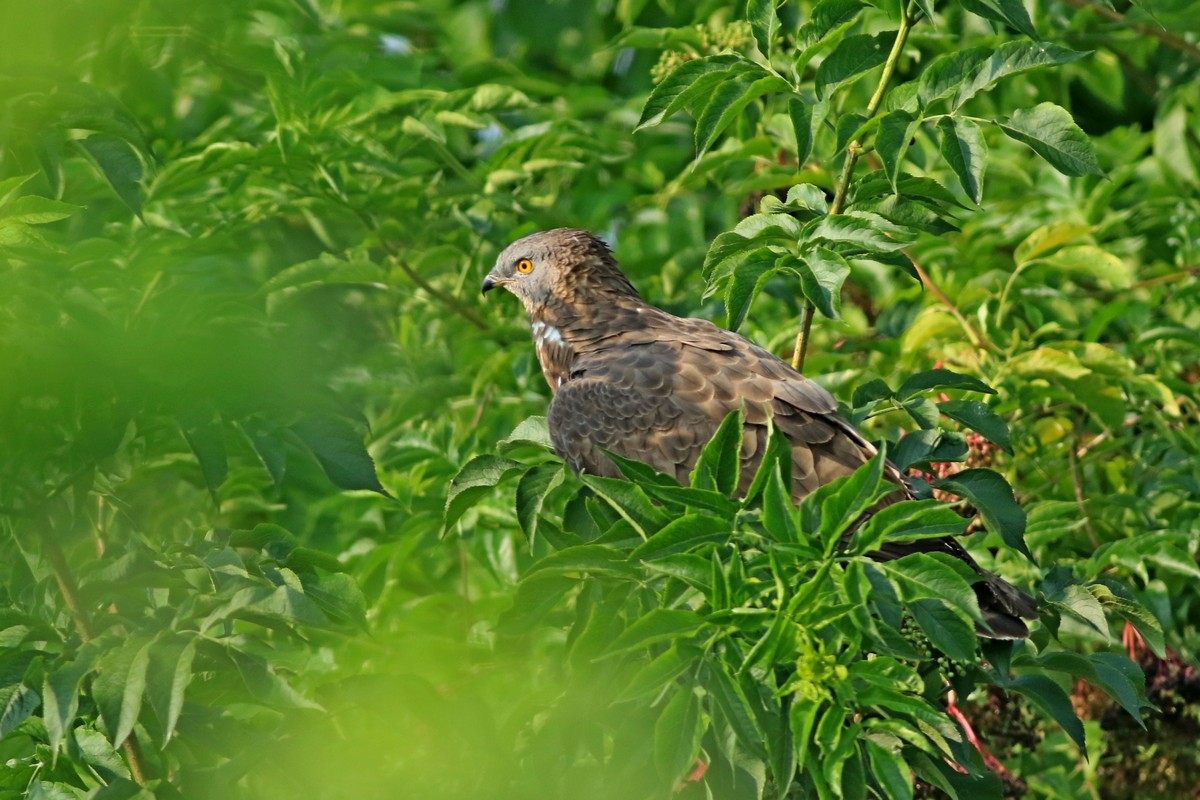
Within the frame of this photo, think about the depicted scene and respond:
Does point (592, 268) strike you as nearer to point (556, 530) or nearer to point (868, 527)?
point (556, 530)

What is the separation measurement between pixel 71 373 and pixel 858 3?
237cm

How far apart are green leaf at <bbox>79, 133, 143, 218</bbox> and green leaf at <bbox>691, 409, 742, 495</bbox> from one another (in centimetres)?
156

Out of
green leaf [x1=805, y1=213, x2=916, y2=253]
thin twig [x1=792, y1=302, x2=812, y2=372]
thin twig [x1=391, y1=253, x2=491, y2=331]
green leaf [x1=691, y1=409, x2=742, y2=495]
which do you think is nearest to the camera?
green leaf [x1=691, y1=409, x2=742, y2=495]

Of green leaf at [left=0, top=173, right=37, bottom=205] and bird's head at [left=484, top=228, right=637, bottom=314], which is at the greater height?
green leaf at [left=0, top=173, right=37, bottom=205]

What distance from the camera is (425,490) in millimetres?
5078

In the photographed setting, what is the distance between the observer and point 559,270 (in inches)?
208

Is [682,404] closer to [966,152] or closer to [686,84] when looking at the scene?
[686,84]

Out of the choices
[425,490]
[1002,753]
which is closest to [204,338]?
[1002,753]

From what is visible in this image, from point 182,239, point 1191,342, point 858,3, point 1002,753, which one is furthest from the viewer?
point 1191,342

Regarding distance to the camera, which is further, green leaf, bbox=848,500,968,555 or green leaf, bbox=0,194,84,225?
green leaf, bbox=0,194,84,225

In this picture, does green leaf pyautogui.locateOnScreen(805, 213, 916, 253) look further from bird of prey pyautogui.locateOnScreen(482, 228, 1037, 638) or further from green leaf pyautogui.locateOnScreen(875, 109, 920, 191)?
bird of prey pyautogui.locateOnScreen(482, 228, 1037, 638)

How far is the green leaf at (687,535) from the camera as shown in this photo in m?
2.53

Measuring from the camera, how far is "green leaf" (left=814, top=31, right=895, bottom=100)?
3254mm

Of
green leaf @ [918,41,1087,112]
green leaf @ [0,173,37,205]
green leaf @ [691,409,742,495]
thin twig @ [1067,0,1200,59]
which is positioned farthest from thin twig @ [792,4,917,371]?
thin twig @ [1067,0,1200,59]
